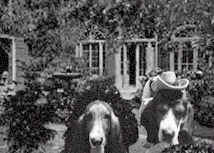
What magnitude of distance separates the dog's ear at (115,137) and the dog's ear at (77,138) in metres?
0.20

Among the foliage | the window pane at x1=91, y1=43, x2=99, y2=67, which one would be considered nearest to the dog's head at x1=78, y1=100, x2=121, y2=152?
the foliage

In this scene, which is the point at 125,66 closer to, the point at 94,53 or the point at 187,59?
the point at 94,53

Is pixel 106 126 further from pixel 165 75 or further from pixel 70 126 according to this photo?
pixel 165 75

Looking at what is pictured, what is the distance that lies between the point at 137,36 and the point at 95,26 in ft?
5.01

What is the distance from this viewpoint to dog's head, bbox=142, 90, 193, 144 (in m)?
4.42

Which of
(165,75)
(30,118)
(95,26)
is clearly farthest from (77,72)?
(165,75)

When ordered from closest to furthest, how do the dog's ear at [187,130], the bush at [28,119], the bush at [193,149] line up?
the bush at [193,149]
the dog's ear at [187,130]
the bush at [28,119]

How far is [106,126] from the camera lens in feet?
12.4

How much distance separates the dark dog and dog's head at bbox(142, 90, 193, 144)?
23.5 inches

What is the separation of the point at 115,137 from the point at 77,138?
1.02 ft

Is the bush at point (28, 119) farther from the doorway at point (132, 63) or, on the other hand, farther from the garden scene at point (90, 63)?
the doorway at point (132, 63)

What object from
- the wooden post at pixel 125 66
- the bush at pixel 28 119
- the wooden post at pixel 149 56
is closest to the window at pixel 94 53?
the wooden post at pixel 125 66

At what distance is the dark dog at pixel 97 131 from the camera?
3695mm

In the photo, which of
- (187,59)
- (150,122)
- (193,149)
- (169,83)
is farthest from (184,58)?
(193,149)
